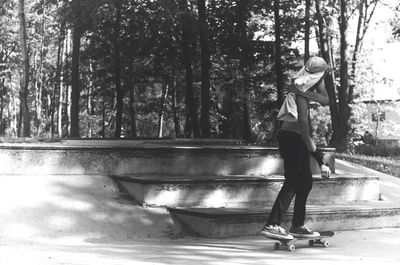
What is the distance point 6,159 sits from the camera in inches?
329

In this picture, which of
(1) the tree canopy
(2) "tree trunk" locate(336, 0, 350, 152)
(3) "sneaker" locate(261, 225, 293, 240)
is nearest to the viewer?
(3) "sneaker" locate(261, 225, 293, 240)

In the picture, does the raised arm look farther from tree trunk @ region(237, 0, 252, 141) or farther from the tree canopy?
tree trunk @ region(237, 0, 252, 141)

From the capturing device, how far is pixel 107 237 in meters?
6.82

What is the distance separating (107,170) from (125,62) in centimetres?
1461

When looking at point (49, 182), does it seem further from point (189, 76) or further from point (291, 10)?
point (291, 10)

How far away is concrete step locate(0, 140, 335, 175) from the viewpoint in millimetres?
8453

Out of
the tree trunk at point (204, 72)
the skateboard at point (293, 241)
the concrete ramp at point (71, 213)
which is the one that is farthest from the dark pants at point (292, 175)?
the tree trunk at point (204, 72)

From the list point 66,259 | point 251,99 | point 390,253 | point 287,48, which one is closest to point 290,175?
point 390,253

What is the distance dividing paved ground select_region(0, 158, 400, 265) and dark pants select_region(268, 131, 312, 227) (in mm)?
453

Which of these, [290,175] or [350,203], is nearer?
[290,175]

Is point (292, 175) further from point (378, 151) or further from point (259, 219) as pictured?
point (378, 151)

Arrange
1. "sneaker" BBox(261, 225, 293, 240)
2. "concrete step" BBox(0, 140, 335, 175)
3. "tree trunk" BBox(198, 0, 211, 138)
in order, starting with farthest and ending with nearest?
"tree trunk" BBox(198, 0, 211, 138), "concrete step" BBox(0, 140, 335, 175), "sneaker" BBox(261, 225, 293, 240)

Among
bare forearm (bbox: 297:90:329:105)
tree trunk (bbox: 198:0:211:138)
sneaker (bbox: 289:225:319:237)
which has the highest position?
tree trunk (bbox: 198:0:211:138)

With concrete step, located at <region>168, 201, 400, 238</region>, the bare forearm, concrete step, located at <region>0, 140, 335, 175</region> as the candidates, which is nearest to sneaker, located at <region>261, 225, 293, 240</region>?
concrete step, located at <region>168, 201, 400, 238</region>
